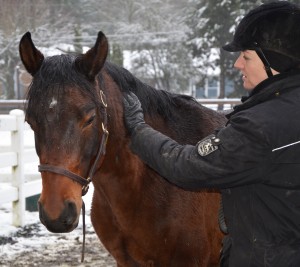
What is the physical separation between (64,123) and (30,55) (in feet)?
1.53

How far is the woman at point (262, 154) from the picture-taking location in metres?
1.76

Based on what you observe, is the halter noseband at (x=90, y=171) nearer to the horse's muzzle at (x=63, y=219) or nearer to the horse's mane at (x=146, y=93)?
the horse's muzzle at (x=63, y=219)

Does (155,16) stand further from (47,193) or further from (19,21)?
(47,193)

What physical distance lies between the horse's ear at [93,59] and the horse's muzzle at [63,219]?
0.69 m

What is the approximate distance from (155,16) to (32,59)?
29.5 meters

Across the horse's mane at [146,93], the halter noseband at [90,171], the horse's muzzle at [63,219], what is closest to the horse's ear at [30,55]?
the halter noseband at [90,171]

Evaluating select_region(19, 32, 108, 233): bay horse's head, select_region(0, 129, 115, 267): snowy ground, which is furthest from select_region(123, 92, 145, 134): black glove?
select_region(0, 129, 115, 267): snowy ground

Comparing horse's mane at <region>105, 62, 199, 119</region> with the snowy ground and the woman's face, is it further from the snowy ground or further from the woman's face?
the snowy ground

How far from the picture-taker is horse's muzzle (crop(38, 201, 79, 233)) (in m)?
2.10

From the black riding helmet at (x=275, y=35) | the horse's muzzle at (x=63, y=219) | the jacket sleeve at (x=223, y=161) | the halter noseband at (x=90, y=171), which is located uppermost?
the black riding helmet at (x=275, y=35)

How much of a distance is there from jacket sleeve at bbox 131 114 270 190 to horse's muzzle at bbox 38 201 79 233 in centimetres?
46

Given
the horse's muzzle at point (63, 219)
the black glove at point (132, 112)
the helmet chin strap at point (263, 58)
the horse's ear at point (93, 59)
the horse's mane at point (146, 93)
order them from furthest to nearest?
the horse's mane at point (146, 93) < the black glove at point (132, 112) < the horse's ear at point (93, 59) < the horse's muzzle at point (63, 219) < the helmet chin strap at point (263, 58)

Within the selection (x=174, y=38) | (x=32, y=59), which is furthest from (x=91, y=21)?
(x=32, y=59)

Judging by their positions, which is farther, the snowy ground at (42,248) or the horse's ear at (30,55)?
the snowy ground at (42,248)
